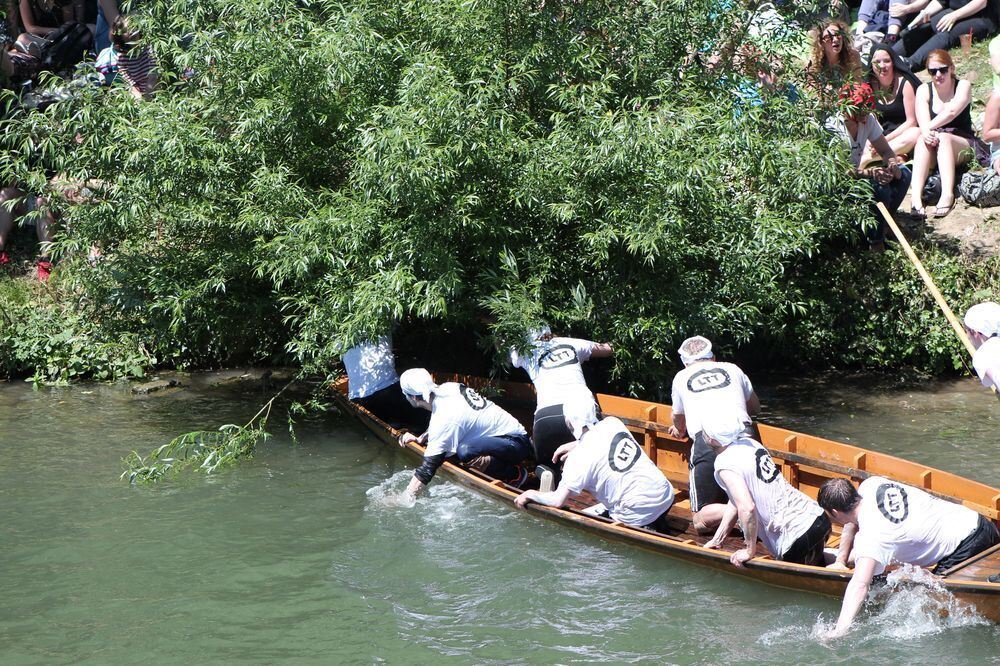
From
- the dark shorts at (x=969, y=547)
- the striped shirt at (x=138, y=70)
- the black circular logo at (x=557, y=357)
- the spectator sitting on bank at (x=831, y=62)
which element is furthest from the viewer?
the striped shirt at (x=138, y=70)

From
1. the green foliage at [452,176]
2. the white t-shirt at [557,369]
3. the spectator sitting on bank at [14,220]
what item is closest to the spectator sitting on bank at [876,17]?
the green foliage at [452,176]

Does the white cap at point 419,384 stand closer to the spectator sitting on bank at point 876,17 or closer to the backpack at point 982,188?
the backpack at point 982,188

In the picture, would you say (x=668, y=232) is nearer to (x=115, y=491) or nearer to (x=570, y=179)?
(x=570, y=179)

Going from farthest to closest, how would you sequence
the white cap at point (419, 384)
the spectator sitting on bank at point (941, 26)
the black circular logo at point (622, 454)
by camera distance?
the spectator sitting on bank at point (941, 26) < the white cap at point (419, 384) < the black circular logo at point (622, 454)

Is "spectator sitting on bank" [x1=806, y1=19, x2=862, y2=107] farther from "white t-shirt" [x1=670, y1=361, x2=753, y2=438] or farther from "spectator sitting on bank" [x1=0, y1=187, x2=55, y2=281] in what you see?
"spectator sitting on bank" [x1=0, y1=187, x2=55, y2=281]

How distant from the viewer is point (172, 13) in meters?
11.2

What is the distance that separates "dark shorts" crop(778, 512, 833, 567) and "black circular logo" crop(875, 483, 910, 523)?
2.71 ft

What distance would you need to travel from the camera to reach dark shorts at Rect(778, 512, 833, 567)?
7.27m

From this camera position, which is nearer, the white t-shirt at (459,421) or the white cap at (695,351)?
the white cap at (695,351)

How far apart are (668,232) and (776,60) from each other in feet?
11.2

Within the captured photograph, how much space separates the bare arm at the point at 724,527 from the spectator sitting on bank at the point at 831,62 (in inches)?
223

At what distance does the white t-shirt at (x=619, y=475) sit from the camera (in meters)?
8.00

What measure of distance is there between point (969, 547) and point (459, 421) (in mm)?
4038

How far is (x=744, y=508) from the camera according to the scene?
23.1 feet
